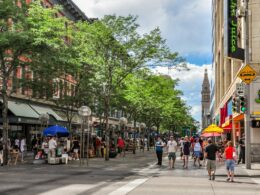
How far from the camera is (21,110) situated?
39188mm

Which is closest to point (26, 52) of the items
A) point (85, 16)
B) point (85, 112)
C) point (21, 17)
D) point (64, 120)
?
point (21, 17)

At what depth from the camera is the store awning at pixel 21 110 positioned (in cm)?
3750

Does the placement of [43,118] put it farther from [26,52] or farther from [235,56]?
[235,56]

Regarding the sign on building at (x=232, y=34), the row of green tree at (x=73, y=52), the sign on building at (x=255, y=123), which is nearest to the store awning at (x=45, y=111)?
the row of green tree at (x=73, y=52)

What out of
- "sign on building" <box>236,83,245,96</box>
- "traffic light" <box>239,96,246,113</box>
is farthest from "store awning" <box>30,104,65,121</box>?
"traffic light" <box>239,96,246,113</box>

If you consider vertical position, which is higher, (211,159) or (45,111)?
(45,111)

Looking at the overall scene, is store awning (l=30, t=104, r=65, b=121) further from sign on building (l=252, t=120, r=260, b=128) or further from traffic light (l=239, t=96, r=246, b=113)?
traffic light (l=239, t=96, r=246, b=113)

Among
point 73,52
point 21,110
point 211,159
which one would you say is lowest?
point 211,159

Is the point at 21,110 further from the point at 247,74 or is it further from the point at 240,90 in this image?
the point at 247,74

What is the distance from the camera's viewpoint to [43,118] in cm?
3750

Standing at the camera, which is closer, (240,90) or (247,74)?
(247,74)

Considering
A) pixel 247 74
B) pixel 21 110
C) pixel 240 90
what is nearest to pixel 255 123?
pixel 240 90

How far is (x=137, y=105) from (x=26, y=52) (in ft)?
86.3

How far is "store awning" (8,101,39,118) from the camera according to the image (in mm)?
37500
